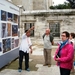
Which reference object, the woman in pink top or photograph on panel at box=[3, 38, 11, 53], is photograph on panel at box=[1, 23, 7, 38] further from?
the woman in pink top

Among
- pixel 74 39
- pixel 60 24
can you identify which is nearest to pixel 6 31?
pixel 74 39

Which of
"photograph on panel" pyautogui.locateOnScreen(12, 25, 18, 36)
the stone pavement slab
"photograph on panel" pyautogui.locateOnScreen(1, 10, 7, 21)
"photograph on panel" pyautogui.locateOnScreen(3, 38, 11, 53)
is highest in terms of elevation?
"photograph on panel" pyautogui.locateOnScreen(1, 10, 7, 21)

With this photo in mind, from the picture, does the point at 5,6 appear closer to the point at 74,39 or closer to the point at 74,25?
the point at 74,39

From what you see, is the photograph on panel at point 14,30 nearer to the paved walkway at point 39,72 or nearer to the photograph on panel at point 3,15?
the photograph on panel at point 3,15

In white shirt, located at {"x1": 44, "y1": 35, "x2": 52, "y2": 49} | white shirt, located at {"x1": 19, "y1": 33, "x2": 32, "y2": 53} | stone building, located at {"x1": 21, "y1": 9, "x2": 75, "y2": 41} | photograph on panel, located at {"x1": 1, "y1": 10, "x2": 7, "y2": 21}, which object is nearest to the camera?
white shirt, located at {"x1": 19, "y1": 33, "x2": 32, "y2": 53}

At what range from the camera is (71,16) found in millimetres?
19953

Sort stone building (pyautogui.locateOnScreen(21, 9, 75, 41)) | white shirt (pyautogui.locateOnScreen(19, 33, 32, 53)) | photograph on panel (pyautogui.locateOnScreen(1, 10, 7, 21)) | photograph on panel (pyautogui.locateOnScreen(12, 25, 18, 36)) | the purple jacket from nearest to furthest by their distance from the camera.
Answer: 1. the purple jacket
2. white shirt (pyautogui.locateOnScreen(19, 33, 32, 53))
3. photograph on panel (pyautogui.locateOnScreen(1, 10, 7, 21))
4. photograph on panel (pyautogui.locateOnScreen(12, 25, 18, 36))
5. stone building (pyautogui.locateOnScreen(21, 9, 75, 41))

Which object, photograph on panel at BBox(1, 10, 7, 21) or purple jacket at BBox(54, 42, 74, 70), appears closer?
purple jacket at BBox(54, 42, 74, 70)

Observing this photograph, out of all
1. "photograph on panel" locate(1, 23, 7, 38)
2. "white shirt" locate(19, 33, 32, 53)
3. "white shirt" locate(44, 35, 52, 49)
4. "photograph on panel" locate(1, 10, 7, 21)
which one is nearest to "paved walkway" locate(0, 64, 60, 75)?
"white shirt" locate(19, 33, 32, 53)

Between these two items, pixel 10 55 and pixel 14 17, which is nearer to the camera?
pixel 10 55

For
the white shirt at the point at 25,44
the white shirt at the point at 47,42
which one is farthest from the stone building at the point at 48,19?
the white shirt at the point at 25,44

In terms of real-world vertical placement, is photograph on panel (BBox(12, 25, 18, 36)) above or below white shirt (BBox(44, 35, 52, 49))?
above

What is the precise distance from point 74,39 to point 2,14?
3.13m

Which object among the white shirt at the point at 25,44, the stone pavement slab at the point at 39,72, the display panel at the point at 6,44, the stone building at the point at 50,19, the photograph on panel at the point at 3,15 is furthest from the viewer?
the stone building at the point at 50,19
